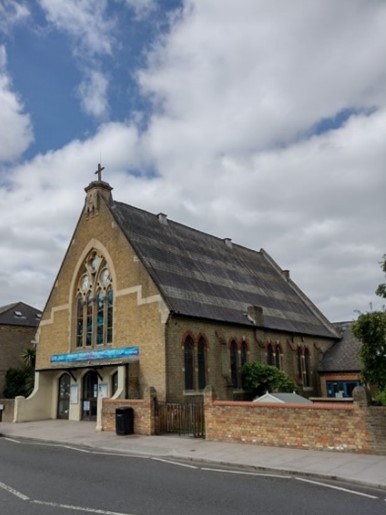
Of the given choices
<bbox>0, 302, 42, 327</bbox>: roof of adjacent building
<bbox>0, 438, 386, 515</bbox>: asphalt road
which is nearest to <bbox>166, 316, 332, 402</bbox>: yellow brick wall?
<bbox>0, 438, 386, 515</bbox>: asphalt road

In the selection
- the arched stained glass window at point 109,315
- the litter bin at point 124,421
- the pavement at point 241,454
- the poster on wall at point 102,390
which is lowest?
the pavement at point 241,454

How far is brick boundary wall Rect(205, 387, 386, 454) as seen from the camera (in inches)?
539

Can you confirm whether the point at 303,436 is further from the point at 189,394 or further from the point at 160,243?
the point at 160,243

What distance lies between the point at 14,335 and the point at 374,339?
32.1 meters

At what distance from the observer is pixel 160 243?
28812 mm

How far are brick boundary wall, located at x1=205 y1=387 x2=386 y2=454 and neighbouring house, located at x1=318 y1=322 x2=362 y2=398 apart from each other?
57.5 feet

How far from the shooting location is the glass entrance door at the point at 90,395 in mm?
25891

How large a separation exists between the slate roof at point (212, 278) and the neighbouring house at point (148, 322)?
0.35 ft

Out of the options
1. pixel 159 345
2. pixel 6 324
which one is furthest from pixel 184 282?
pixel 6 324

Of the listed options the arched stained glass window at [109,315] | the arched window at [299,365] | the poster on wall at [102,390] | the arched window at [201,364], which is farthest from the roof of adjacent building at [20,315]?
the arched window at [299,365]

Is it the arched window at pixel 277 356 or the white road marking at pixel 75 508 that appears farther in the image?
the arched window at pixel 277 356

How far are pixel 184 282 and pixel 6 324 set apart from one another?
66.8 feet

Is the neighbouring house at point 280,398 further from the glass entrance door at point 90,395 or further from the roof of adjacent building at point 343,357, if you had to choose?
the roof of adjacent building at point 343,357

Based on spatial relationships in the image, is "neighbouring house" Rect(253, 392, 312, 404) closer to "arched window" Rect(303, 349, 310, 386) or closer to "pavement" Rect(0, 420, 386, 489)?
"pavement" Rect(0, 420, 386, 489)
